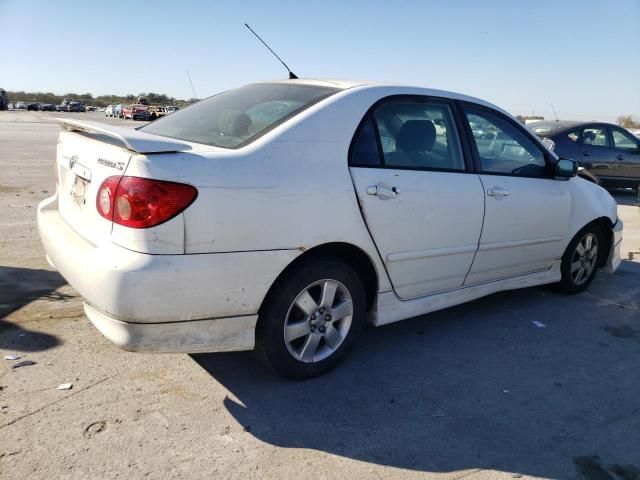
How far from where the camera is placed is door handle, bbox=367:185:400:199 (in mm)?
3168

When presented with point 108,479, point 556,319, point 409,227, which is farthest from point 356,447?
point 556,319

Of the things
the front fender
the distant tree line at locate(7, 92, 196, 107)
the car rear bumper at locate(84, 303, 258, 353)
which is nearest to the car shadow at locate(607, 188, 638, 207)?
the front fender

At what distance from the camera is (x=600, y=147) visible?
37.4 ft

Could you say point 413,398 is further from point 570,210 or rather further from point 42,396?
point 570,210

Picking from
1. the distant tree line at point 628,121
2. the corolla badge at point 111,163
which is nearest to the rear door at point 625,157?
the corolla badge at point 111,163

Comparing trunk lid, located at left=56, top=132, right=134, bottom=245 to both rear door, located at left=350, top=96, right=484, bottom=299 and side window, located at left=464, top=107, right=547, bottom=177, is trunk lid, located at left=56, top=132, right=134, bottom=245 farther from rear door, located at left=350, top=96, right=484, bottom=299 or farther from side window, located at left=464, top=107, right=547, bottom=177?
side window, located at left=464, top=107, right=547, bottom=177

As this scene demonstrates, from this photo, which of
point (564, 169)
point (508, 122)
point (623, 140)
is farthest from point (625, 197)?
point (508, 122)

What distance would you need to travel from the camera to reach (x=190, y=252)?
2.57 metres

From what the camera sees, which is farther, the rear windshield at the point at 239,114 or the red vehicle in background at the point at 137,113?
the red vehicle in background at the point at 137,113

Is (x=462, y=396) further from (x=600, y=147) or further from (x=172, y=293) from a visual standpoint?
(x=600, y=147)

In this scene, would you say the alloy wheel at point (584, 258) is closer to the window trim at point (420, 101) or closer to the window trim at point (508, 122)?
the window trim at point (508, 122)

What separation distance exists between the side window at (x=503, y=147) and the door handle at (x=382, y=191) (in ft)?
3.12

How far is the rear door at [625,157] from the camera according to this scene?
37.8 ft

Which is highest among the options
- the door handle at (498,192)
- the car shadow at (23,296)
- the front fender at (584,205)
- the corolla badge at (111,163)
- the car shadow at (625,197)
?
the corolla badge at (111,163)
